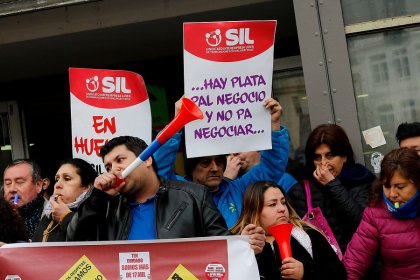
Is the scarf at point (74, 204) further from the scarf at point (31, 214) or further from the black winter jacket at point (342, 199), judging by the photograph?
the black winter jacket at point (342, 199)

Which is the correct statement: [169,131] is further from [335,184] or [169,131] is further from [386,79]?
[386,79]

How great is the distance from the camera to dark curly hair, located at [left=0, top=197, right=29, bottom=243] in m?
4.28

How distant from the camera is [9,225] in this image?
14.1 ft

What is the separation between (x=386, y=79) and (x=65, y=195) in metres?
2.90

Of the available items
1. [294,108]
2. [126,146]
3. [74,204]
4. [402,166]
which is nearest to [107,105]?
[74,204]

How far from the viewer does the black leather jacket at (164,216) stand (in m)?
4.07

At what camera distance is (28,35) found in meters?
7.70

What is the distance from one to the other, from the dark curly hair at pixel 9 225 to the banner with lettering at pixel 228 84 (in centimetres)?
122

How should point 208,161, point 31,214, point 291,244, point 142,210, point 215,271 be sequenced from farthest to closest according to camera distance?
1. point 31,214
2. point 208,161
3. point 291,244
4. point 142,210
5. point 215,271

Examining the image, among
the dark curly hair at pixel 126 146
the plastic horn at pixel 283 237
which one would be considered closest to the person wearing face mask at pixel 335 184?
the plastic horn at pixel 283 237

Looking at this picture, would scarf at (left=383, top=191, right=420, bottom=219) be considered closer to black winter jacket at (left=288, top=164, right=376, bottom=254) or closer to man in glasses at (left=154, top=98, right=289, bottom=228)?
black winter jacket at (left=288, top=164, right=376, bottom=254)

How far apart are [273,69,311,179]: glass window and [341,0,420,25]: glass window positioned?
1.71 meters

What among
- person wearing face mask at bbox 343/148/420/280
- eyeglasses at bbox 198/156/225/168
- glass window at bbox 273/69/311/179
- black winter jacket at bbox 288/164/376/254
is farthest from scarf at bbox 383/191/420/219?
glass window at bbox 273/69/311/179

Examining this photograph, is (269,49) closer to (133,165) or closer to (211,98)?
(211,98)
